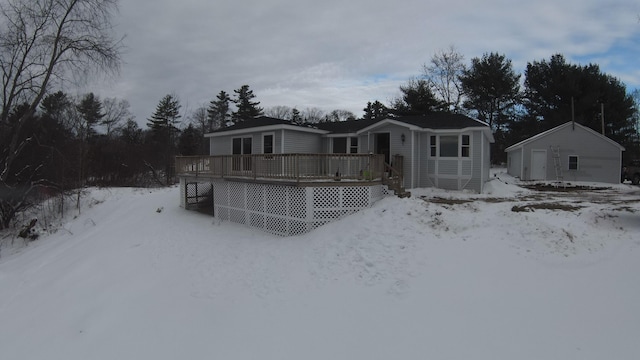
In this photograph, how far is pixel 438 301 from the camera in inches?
274

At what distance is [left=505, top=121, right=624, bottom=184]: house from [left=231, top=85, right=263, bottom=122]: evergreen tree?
34.1 meters

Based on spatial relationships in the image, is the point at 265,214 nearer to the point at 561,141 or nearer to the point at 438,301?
the point at 438,301

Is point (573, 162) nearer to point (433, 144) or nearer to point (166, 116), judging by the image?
point (433, 144)

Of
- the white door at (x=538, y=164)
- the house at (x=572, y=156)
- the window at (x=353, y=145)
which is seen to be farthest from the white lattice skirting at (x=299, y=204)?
the house at (x=572, y=156)

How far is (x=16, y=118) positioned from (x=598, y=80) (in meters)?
40.6

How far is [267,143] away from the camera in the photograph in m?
17.5

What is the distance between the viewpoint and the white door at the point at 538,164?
23.6 meters

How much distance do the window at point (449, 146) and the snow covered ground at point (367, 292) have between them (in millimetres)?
4560

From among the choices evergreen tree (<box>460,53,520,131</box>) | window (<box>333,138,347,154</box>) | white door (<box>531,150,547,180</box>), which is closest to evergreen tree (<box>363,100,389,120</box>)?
evergreen tree (<box>460,53,520,131</box>)

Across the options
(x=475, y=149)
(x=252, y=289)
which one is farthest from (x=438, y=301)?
(x=475, y=149)

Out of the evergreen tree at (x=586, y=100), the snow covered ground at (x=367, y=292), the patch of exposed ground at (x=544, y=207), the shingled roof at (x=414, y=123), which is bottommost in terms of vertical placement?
the snow covered ground at (x=367, y=292)

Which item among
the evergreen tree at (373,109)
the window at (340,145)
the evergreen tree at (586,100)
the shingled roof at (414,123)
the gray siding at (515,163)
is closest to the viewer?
the shingled roof at (414,123)

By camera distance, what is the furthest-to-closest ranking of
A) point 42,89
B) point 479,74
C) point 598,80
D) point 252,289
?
point 479,74 < point 598,80 < point 42,89 < point 252,289

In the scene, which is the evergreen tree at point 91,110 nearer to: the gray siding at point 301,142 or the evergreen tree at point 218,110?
the evergreen tree at point 218,110
